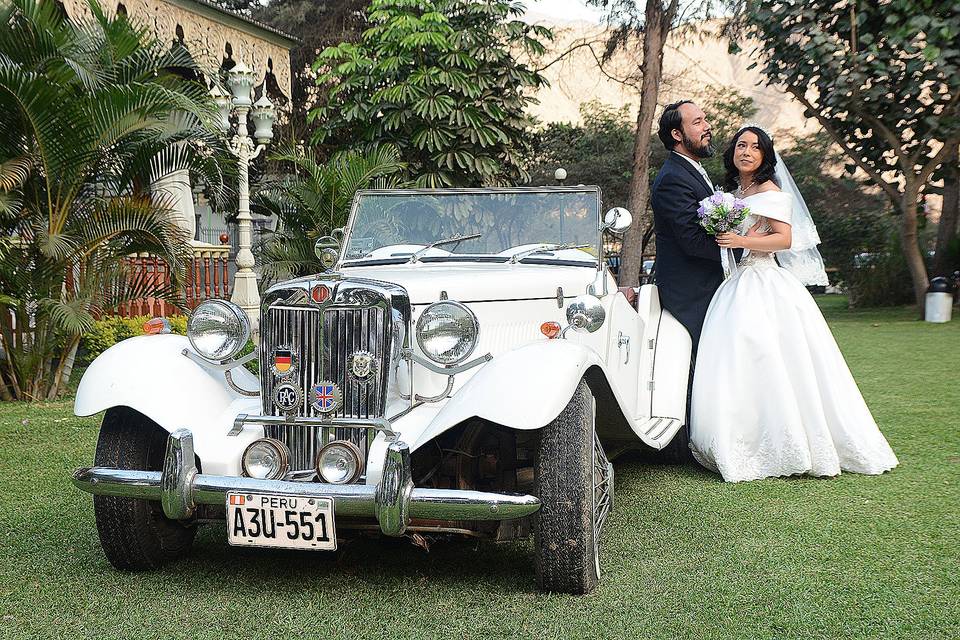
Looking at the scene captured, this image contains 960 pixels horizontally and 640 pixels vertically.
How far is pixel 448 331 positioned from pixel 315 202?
880cm

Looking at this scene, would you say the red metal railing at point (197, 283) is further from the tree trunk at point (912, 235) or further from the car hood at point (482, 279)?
the tree trunk at point (912, 235)

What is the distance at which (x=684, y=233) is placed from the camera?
534cm

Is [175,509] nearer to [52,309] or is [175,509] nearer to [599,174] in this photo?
[52,309]

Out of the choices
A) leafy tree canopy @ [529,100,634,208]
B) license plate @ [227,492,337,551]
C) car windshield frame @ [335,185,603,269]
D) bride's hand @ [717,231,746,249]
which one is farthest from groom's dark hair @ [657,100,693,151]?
leafy tree canopy @ [529,100,634,208]

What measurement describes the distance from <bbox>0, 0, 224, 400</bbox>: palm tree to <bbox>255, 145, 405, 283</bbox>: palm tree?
2.95m

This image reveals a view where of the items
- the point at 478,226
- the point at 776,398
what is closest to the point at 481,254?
the point at 478,226

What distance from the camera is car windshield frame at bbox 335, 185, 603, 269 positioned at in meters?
4.58

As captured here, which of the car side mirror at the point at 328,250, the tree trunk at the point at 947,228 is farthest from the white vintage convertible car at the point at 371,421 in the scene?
the tree trunk at the point at 947,228

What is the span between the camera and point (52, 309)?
25.3 ft

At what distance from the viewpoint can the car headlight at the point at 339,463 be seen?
335 centimetres

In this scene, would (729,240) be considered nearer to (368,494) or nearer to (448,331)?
(448,331)

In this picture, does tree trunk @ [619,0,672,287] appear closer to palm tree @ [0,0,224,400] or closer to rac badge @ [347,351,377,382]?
palm tree @ [0,0,224,400]

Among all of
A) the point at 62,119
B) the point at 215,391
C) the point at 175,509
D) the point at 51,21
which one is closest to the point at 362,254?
the point at 215,391

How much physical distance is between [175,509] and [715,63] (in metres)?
94.8
